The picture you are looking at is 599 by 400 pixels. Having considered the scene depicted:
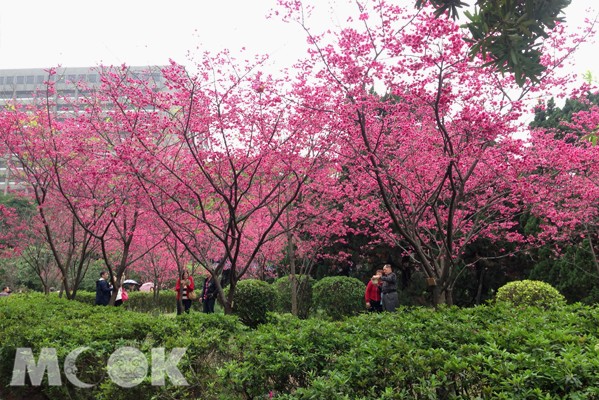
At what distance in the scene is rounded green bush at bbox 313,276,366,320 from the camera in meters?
12.4

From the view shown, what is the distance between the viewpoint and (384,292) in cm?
996

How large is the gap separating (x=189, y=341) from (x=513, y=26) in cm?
366

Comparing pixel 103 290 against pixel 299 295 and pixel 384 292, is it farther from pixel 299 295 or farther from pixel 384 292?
pixel 384 292

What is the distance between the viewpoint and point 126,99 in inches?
312

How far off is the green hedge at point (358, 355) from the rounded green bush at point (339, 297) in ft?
22.5

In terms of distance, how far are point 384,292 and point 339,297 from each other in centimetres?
261

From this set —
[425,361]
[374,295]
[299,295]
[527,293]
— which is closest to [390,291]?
[374,295]

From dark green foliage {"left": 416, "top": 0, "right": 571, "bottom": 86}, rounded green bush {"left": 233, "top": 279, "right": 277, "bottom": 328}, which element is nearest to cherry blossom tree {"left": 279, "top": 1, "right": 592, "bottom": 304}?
dark green foliage {"left": 416, "top": 0, "right": 571, "bottom": 86}

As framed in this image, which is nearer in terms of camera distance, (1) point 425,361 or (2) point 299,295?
(1) point 425,361

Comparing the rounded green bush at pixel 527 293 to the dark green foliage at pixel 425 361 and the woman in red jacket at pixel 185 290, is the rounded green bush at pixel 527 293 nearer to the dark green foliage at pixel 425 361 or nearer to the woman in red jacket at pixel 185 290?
the dark green foliage at pixel 425 361

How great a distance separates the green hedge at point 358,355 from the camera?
2.86m

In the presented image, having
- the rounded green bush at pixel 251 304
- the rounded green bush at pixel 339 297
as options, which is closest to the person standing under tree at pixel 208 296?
the rounded green bush at pixel 251 304

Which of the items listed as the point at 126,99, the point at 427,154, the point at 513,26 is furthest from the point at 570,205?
the point at 126,99

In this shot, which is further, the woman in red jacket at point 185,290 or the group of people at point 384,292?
the woman in red jacket at point 185,290
